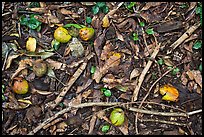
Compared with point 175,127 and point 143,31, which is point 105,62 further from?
point 175,127

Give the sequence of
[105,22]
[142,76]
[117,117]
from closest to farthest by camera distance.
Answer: [117,117] < [142,76] < [105,22]

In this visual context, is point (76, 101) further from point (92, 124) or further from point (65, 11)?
point (65, 11)

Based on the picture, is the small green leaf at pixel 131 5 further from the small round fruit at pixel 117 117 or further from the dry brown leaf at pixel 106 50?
the small round fruit at pixel 117 117

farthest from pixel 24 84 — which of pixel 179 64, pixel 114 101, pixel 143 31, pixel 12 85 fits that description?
pixel 179 64

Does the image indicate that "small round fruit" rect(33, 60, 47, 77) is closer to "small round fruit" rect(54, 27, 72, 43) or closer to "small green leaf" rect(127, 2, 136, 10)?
"small round fruit" rect(54, 27, 72, 43)

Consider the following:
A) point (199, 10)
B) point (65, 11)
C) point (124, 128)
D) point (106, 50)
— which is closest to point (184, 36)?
point (199, 10)

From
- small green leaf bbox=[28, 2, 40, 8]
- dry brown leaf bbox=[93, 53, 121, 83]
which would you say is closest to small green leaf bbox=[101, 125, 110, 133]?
dry brown leaf bbox=[93, 53, 121, 83]
